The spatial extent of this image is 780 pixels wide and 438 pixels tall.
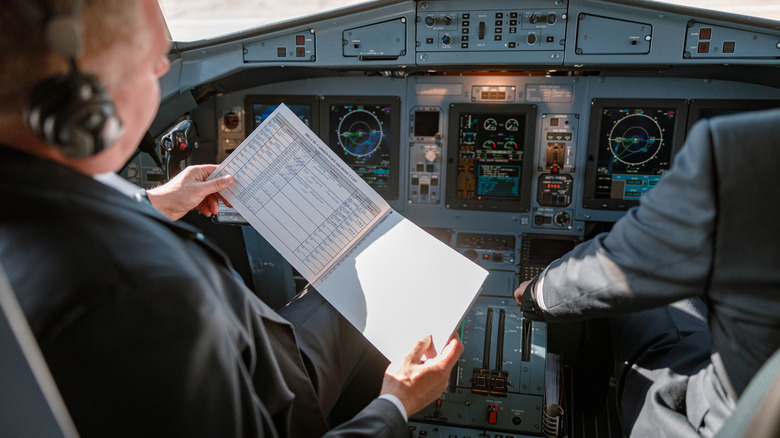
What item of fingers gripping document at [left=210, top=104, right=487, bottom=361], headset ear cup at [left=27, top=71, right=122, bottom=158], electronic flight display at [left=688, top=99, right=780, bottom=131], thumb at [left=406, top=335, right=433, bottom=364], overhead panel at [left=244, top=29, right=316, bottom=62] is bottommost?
thumb at [left=406, top=335, right=433, bottom=364]

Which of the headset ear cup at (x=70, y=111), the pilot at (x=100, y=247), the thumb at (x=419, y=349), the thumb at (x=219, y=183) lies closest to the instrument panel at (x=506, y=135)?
the thumb at (x=219, y=183)

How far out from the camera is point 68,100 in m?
0.65

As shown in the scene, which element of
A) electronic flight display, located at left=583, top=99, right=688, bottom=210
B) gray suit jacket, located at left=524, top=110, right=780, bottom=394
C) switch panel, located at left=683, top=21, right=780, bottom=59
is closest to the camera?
gray suit jacket, located at left=524, top=110, right=780, bottom=394

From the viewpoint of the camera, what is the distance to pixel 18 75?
66cm

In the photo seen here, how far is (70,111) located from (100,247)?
0.17 meters

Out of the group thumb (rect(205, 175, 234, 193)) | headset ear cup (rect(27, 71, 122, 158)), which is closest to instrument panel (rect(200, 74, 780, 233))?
thumb (rect(205, 175, 234, 193))

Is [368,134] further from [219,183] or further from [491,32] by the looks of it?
[219,183]

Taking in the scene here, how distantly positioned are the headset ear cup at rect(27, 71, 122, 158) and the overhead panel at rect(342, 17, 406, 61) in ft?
6.43

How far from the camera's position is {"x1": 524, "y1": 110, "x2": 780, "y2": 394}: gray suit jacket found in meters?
0.99

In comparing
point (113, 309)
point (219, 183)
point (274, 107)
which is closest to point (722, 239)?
point (113, 309)

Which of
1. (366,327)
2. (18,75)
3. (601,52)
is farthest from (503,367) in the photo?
(18,75)

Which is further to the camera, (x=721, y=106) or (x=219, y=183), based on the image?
(x=721, y=106)

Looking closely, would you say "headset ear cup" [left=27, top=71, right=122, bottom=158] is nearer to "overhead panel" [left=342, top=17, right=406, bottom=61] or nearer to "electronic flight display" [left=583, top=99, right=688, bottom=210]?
"overhead panel" [left=342, top=17, right=406, bottom=61]

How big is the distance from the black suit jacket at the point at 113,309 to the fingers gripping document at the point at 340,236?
35.3 inches
